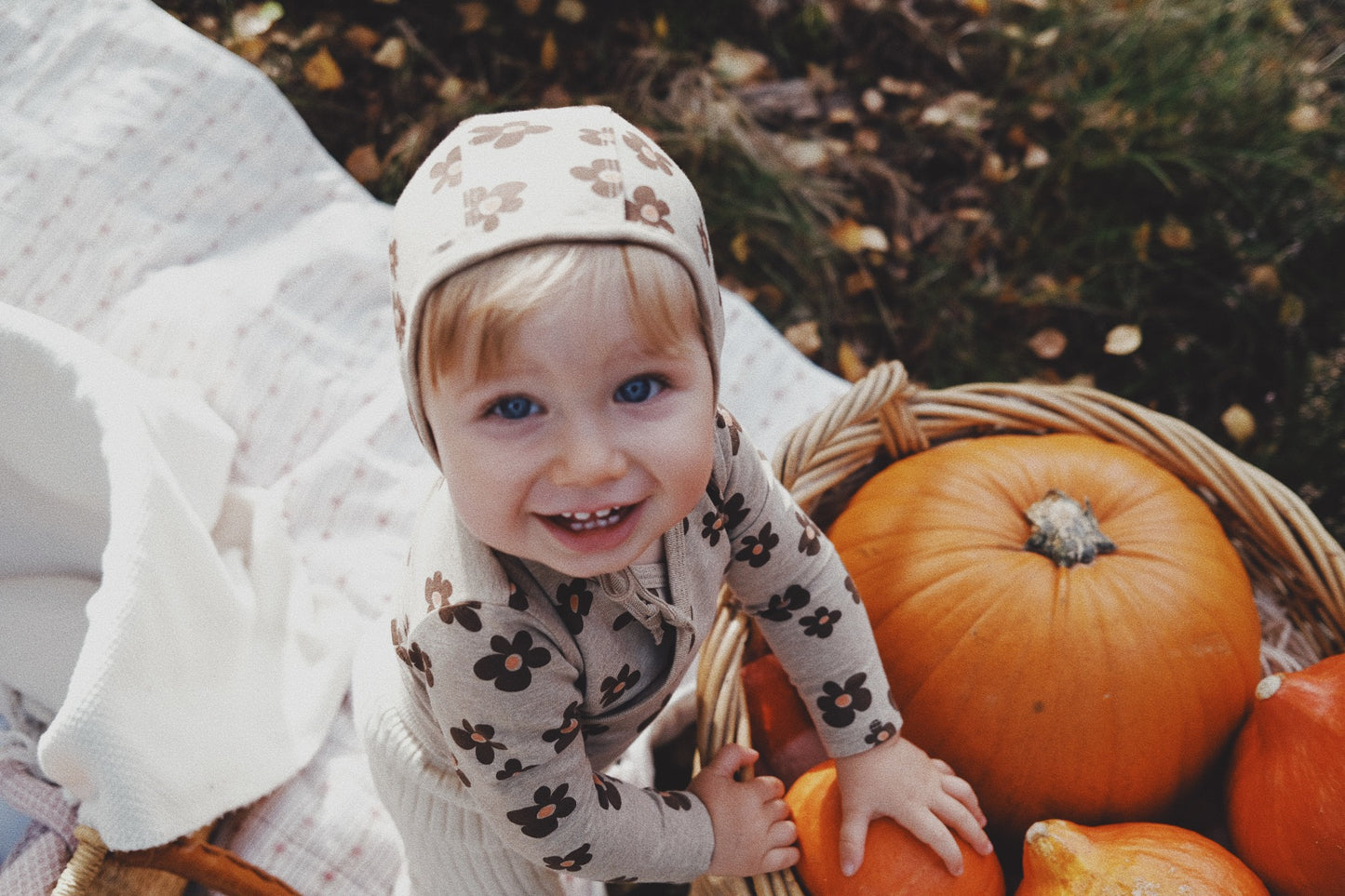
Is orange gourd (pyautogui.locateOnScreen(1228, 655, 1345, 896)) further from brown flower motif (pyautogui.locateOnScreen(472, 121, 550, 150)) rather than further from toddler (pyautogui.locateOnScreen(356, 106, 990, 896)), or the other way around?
brown flower motif (pyautogui.locateOnScreen(472, 121, 550, 150))

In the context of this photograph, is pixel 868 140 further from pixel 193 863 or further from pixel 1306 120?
pixel 193 863

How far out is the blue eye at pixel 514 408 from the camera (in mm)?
576

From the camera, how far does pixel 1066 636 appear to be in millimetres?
900

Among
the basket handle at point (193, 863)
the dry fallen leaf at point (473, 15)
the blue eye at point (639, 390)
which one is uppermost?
the blue eye at point (639, 390)

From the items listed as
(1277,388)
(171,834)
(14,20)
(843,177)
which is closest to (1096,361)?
(1277,388)

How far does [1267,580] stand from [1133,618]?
339mm

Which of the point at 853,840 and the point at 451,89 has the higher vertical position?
the point at 451,89

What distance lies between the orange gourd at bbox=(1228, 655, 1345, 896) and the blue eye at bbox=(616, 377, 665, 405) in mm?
670

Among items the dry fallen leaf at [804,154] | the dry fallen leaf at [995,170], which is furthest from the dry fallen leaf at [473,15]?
the dry fallen leaf at [995,170]

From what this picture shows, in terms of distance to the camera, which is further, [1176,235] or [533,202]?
[1176,235]

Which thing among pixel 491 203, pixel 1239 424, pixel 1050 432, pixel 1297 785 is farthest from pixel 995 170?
pixel 491 203

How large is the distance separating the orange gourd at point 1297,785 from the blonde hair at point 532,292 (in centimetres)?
69

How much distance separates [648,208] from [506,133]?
0.34 ft

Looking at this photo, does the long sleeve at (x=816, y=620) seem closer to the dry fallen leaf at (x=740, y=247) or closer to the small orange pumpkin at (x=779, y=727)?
the small orange pumpkin at (x=779, y=727)
